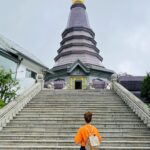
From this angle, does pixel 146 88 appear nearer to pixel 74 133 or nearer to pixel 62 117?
pixel 62 117

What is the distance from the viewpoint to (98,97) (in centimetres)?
1545

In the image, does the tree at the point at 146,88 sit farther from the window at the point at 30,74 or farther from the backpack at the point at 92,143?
the backpack at the point at 92,143

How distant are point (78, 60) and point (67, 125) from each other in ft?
62.7

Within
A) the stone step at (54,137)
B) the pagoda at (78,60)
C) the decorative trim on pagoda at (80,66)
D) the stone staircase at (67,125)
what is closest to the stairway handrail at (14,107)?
the stone staircase at (67,125)

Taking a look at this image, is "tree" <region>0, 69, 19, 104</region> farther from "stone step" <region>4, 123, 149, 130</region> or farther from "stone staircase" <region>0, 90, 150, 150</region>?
"stone step" <region>4, 123, 149, 130</region>

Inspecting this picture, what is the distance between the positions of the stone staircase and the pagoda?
11524mm

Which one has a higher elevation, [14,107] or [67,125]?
[14,107]

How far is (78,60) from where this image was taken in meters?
29.5

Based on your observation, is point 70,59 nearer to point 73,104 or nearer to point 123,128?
point 73,104

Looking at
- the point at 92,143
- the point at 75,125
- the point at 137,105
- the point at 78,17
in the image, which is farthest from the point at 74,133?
the point at 78,17

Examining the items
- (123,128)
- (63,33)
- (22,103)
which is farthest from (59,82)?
(123,128)

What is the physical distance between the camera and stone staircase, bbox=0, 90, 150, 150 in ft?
28.9

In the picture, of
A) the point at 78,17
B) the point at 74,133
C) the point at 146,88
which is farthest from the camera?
the point at 78,17

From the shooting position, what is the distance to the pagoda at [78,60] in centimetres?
2919
